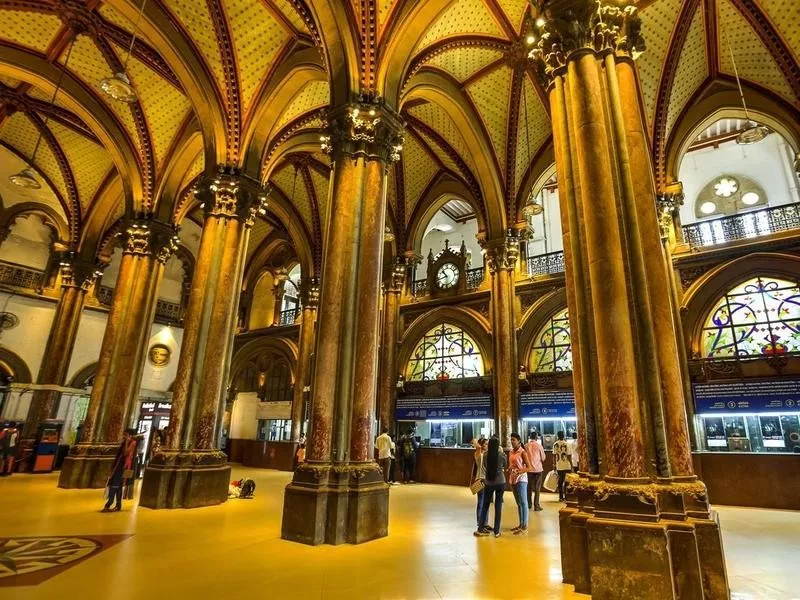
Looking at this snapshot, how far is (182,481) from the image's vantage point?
717 cm

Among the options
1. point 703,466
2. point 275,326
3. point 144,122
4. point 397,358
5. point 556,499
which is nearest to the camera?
point 703,466

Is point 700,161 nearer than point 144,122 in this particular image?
No

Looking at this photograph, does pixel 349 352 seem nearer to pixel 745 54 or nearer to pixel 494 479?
pixel 494 479

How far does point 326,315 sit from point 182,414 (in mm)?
3532

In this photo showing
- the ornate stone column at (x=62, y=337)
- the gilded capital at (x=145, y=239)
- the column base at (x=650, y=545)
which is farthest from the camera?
the ornate stone column at (x=62, y=337)

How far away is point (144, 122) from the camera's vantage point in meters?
10.4

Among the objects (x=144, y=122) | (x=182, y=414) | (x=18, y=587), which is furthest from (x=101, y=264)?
(x=18, y=587)

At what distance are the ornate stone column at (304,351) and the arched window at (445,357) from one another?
3535mm

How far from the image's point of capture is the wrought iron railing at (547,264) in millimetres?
12353

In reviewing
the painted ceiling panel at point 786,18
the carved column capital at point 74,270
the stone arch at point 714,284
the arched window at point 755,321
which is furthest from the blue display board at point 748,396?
the carved column capital at point 74,270

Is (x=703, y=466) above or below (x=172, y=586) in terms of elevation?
above

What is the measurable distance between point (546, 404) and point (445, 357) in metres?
3.45

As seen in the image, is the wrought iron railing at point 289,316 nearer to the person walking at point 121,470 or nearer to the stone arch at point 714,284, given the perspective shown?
the person walking at point 121,470

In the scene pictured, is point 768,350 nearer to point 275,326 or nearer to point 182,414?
point 182,414
